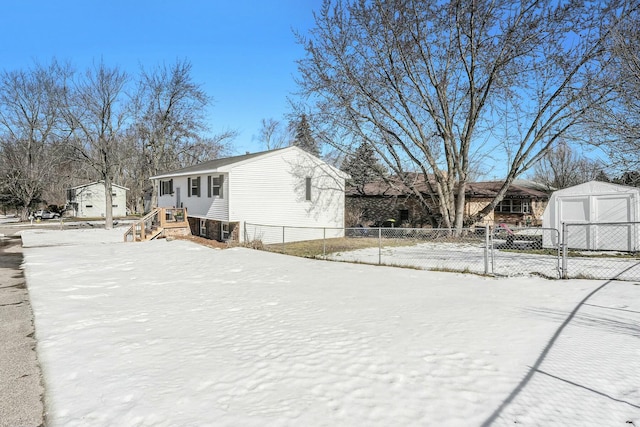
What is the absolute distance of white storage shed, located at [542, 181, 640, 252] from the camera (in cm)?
1418

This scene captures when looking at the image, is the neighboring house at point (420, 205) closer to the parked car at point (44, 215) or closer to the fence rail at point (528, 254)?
the fence rail at point (528, 254)

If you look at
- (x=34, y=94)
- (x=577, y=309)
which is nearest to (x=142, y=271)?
(x=577, y=309)

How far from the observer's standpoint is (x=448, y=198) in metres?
22.9

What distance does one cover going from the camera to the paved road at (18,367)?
11.0 ft

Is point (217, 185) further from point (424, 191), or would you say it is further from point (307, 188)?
point (424, 191)

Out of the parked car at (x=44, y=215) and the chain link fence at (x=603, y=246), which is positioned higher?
the parked car at (x=44, y=215)

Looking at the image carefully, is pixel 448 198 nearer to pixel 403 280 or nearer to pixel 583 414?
pixel 403 280

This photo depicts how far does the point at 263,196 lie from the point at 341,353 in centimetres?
1553

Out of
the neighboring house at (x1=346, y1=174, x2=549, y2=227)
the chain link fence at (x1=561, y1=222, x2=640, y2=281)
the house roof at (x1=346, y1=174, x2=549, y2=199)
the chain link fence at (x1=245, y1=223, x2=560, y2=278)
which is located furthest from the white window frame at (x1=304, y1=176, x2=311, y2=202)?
the chain link fence at (x1=561, y1=222, x2=640, y2=281)

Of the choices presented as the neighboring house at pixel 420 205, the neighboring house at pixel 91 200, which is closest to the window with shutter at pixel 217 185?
the neighboring house at pixel 420 205

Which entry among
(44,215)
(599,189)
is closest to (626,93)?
(599,189)

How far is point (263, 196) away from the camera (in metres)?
19.6

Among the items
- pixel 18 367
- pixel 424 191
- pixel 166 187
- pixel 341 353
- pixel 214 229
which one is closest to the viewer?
pixel 18 367

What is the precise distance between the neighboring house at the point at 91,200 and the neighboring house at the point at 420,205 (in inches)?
1213
